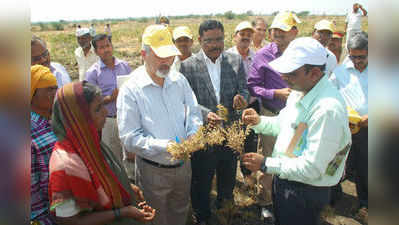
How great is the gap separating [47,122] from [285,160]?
1939mm

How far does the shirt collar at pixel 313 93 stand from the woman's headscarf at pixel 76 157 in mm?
1564

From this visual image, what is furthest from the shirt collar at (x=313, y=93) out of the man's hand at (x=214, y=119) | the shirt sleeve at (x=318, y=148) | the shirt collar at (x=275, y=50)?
the shirt collar at (x=275, y=50)

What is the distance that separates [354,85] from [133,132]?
2705mm

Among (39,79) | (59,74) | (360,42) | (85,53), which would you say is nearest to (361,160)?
(360,42)

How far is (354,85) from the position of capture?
331 cm

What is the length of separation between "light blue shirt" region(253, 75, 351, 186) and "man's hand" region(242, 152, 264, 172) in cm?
7

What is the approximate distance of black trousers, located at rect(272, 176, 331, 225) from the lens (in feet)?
7.08

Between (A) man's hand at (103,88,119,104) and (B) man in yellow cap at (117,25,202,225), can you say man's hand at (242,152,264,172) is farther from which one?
(A) man's hand at (103,88,119,104)

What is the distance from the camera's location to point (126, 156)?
375 cm

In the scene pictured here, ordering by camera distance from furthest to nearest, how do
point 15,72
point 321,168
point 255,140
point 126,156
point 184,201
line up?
1. point 255,140
2. point 126,156
3. point 184,201
4. point 321,168
5. point 15,72

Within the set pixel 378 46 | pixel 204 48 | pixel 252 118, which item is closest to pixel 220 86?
pixel 204 48

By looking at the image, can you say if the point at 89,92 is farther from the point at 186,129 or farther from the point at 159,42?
the point at 186,129

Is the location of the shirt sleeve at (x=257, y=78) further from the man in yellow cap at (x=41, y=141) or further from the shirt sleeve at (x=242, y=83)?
the man in yellow cap at (x=41, y=141)

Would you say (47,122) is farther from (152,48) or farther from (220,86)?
(220,86)
